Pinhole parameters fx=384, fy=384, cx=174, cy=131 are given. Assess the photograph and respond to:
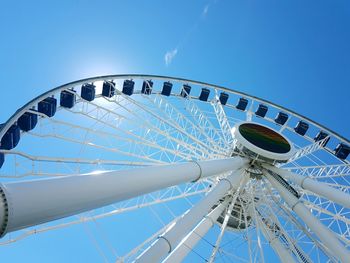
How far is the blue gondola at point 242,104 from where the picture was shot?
89.2 feet

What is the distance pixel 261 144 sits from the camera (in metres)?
20.2

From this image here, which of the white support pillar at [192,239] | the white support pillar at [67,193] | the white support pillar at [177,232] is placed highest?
the white support pillar at [67,193]

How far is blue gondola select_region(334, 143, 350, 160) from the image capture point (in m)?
25.2

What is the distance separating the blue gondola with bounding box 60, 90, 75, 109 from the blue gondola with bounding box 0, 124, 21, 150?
3.68 m

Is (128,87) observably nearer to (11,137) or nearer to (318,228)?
(11,137)

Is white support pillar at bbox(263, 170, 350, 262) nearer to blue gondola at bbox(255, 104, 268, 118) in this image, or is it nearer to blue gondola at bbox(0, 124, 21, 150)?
blue gondola at bbox(255, 104, 268, 118)

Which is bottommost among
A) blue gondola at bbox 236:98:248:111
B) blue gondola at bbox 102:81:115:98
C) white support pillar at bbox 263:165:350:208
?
white support pillar at bbox 263:165:350:208

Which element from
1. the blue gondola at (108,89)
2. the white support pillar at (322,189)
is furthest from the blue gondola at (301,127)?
the blue gondola at (108,89)

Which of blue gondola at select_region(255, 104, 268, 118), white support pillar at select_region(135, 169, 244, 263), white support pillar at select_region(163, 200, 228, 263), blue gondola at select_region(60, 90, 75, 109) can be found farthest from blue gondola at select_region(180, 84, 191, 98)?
white support pillar at select_region(135, 169, 244, 263)

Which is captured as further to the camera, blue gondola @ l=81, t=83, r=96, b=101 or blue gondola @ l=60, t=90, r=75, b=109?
blue gondola @ l=81, t=83, r=96, b=101

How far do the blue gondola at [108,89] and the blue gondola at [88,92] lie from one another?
1.48 meters

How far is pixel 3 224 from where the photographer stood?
5.38m

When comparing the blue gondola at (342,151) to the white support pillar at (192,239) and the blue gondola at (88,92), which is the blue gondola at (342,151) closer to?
the white support pillar at (192,239)

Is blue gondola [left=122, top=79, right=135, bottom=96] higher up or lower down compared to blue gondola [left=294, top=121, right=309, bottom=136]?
lower down
